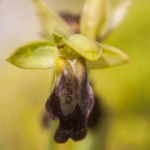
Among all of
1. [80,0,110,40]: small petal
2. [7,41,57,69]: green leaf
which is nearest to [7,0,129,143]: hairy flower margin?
[7,41,57,69]: green leaf

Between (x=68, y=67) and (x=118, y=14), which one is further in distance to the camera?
(x=118, y=14)

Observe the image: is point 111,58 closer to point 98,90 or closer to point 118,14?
point 118,14

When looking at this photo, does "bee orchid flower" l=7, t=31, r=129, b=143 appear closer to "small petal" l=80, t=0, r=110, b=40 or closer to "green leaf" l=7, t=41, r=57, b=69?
"green leaf" l=7, t=41, r=57, b=69

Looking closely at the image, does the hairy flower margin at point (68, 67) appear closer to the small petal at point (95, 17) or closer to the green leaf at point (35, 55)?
the green leaf at point (35, 55)

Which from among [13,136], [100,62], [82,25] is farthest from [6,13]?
[100,62]

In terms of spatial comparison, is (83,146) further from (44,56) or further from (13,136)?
(44,56)

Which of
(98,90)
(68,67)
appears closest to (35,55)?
(68,67)
